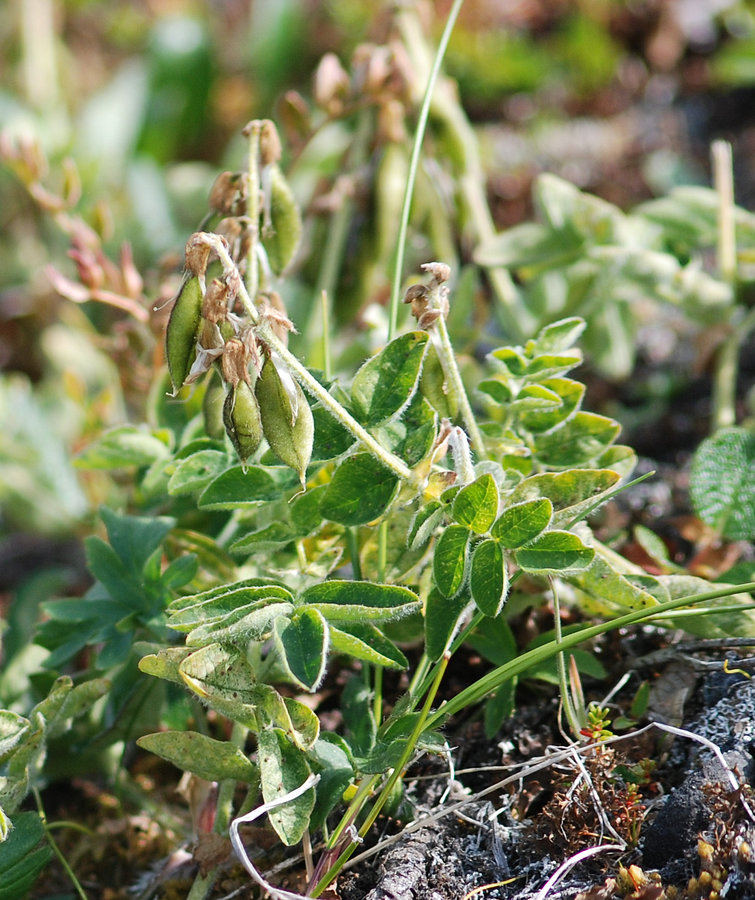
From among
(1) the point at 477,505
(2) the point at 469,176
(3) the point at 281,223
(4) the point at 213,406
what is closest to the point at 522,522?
(1) the point at 477,505

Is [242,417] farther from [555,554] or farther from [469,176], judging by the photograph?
[469,176]

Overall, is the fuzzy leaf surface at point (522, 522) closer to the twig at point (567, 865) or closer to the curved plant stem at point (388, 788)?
the curved plant stem at point (388, 788)

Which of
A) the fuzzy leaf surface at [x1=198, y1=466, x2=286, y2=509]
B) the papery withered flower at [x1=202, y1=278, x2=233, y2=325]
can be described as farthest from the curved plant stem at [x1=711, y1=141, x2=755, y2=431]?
the papery withered flower at [x1=202, y1=278, x2=233, y2=325]

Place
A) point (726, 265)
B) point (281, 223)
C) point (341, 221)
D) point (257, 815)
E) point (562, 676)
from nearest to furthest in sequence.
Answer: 1. point (257, 815)
2. point (562, 676)
3. point (281, 223)
4. point (726, 265)
5. point (341, 221)

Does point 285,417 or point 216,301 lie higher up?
point 216,301

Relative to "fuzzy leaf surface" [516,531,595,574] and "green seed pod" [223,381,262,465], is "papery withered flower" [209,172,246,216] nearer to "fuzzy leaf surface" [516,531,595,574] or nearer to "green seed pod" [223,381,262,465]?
"green seed pod" [223,381,262,465]

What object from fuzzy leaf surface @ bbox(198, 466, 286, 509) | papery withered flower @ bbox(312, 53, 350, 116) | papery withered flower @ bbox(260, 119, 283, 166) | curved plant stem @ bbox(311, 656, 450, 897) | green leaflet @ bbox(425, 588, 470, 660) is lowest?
curved plant stem @ bbox(311, 656, 450, 897)
